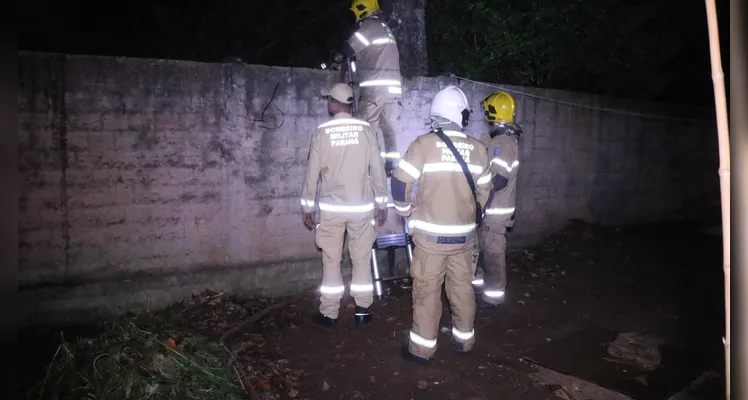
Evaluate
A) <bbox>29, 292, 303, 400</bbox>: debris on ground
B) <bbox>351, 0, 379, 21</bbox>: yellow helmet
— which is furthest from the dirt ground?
<bbox>351, 0, 379, 21</bbox>: yellow helmet

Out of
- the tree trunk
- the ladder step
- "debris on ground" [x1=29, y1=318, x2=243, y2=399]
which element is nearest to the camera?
"debris on ground" [x1=29, y1=318, x2=243, y2=399]

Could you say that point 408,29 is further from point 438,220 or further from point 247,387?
point 247,387

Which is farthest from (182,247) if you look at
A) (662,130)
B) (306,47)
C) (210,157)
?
(662,130)

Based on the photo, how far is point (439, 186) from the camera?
163 inches

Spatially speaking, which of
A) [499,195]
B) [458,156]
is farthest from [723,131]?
[499,195]

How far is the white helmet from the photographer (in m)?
4.31

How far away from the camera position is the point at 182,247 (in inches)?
196

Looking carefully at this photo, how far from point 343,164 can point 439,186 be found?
3.18 ft

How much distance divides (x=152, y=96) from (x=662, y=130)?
8457 millimetres

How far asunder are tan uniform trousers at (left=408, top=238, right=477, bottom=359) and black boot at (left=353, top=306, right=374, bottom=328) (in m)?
0.71

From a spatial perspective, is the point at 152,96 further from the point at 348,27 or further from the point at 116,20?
the point at 116,20

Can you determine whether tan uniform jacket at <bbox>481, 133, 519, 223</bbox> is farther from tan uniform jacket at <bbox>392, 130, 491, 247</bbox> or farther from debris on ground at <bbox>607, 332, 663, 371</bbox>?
debris on ground at <bbox>607, 332, 663, 371</bbox>

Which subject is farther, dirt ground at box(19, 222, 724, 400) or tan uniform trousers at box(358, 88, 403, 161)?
tan uniform trousers at box(358, 88, 403, 161)

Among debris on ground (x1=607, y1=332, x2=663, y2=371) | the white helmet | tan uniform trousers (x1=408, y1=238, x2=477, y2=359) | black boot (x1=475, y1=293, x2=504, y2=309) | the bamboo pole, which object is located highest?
the white helmet
